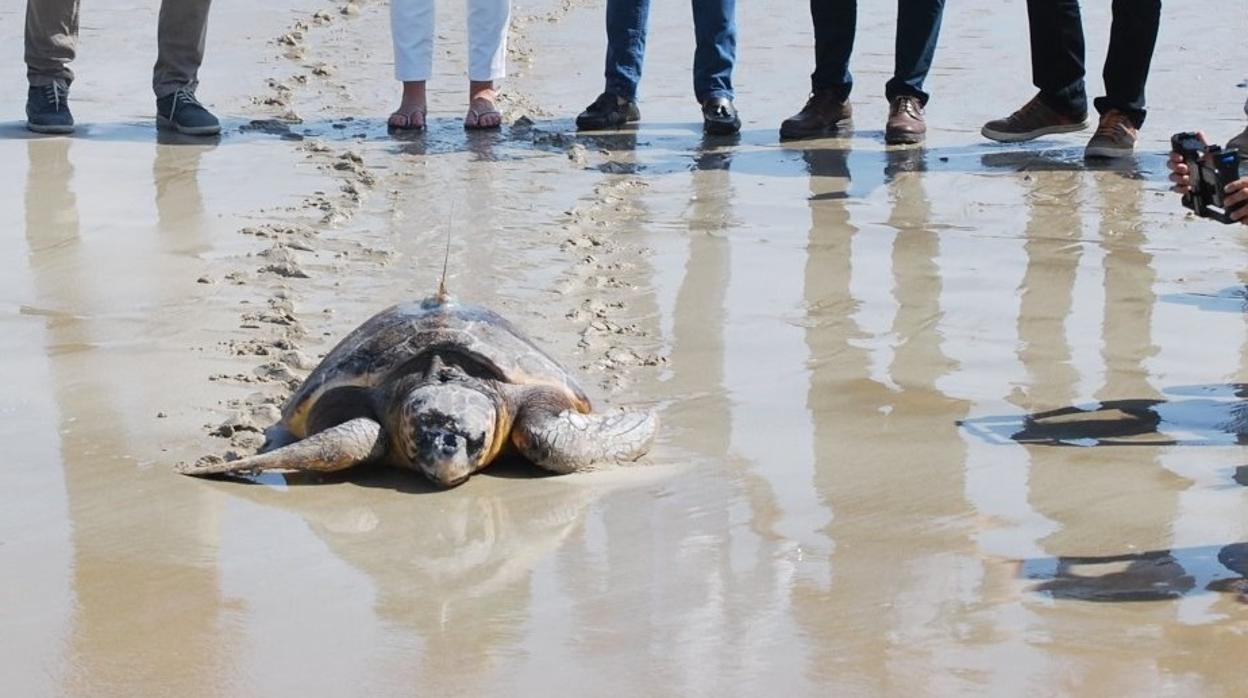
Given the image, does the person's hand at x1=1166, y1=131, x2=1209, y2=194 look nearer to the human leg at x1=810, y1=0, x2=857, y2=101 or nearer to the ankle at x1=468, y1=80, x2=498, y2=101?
the human leg at x1=810, y1=0, x2=857, y2=101

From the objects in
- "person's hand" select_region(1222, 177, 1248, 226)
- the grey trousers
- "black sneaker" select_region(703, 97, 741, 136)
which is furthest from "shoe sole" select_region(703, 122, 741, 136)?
"person's hand" select_region(1222, 177, 1248, 226)

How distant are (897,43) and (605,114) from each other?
1139mm

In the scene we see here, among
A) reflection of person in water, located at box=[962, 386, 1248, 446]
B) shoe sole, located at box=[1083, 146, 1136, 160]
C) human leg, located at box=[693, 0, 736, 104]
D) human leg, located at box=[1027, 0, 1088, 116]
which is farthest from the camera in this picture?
human leg, located at box=[693, 0, 736, 104]

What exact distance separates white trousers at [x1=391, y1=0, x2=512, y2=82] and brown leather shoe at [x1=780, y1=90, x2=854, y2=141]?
115cm

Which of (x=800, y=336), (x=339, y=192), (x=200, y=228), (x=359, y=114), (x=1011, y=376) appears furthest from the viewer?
(x=359, y=114)

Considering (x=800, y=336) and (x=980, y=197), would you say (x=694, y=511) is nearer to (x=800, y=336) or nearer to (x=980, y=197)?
(x=800, y=336)

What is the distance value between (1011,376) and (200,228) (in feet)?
8.36

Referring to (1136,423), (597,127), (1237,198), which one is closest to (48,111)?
(597,127)

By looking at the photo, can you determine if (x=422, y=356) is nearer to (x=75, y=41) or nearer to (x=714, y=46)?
(x=714, y=46)

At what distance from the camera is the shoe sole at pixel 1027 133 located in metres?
6.69

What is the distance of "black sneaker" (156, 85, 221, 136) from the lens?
671 centimetres

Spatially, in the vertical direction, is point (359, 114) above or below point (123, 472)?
above

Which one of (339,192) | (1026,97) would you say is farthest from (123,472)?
(1026,97)

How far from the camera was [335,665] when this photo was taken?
106 inches
